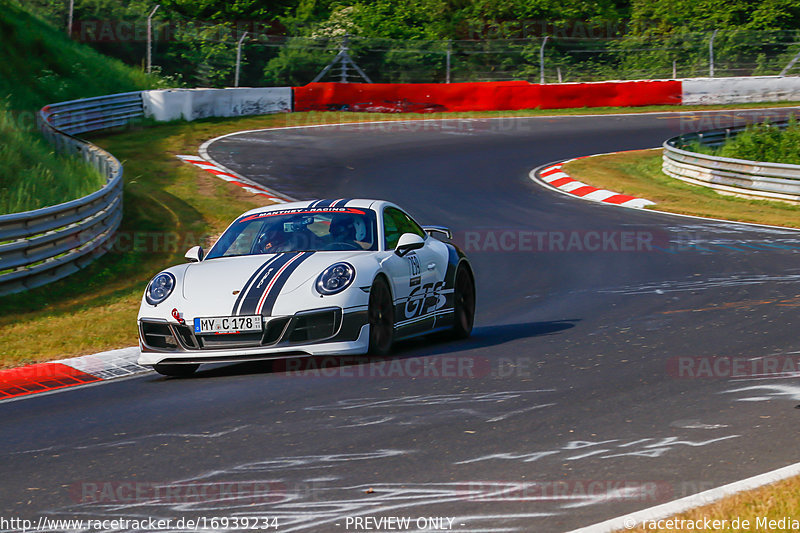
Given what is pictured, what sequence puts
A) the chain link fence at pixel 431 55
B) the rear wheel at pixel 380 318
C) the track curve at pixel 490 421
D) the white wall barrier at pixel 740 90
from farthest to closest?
the white wall barrier at pixel 740 90 → the chain link fence at pixel 431 55 → the rear wheel at pixel 380 318 → the track curve at pixel 490 421

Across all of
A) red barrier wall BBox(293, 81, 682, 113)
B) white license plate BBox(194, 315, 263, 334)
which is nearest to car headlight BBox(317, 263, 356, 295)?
white license plate BBox(194, 315, 263, 334)

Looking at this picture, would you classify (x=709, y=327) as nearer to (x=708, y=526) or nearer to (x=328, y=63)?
(x=708, y=526)

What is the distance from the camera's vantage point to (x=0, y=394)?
8492 mm

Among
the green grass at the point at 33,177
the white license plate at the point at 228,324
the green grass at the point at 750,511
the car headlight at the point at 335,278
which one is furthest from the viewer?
the green grass at the point at 33,177

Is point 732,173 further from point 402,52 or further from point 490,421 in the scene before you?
point 490,421

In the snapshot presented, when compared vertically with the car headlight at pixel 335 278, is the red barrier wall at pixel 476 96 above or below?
below

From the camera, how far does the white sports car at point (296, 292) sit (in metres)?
8.00

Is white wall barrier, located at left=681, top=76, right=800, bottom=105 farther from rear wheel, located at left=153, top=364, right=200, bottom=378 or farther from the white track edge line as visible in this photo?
the white track edge line

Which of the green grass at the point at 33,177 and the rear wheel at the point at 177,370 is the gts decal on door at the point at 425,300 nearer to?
the rear wheel at the point at 177,370

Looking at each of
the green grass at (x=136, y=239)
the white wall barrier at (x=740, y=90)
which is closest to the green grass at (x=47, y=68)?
the green grass at (x=136, y=239)

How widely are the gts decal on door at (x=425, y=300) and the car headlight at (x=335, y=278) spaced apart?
35.5 inches

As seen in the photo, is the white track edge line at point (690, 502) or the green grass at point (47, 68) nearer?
the white track edge line at point (690, 502)

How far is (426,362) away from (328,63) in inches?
1129

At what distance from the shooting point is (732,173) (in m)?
22.0
